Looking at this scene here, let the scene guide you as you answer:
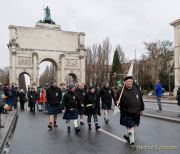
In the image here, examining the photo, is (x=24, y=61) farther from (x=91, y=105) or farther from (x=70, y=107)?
(x=70, y=107)

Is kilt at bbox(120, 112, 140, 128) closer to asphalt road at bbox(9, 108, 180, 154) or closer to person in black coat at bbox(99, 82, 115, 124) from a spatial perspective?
asphalt road at bbox(9, 108, 180, 154)

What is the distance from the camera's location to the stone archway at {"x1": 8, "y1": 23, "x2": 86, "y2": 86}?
5822 centimetres

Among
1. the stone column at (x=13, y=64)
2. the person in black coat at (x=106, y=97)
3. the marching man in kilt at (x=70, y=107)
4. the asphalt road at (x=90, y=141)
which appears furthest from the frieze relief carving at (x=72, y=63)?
the marching man in kilt at (x=70, y=107)

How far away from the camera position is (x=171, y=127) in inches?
519

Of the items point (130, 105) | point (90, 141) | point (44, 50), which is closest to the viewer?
point (130, 105)

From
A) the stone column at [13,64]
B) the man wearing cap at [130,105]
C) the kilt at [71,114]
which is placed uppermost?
the stone column at [13,64]

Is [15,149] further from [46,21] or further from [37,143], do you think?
[46,21]

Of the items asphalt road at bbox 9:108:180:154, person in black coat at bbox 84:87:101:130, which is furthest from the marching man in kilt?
person in black coat at bbox 84:87:101:130

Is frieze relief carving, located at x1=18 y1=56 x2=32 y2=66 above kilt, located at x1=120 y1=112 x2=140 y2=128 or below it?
above

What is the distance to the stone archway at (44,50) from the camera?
5822 centimetres

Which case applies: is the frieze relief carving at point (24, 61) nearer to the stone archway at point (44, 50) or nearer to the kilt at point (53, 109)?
the stone archway at point (44, 50)

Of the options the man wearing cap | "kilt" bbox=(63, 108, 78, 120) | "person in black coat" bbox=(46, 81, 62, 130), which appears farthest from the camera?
"person in black coat" bbox=(46, 81, 62, 130)

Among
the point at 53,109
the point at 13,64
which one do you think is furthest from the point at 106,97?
the point at 13,64

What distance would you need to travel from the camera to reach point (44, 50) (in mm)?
60188
